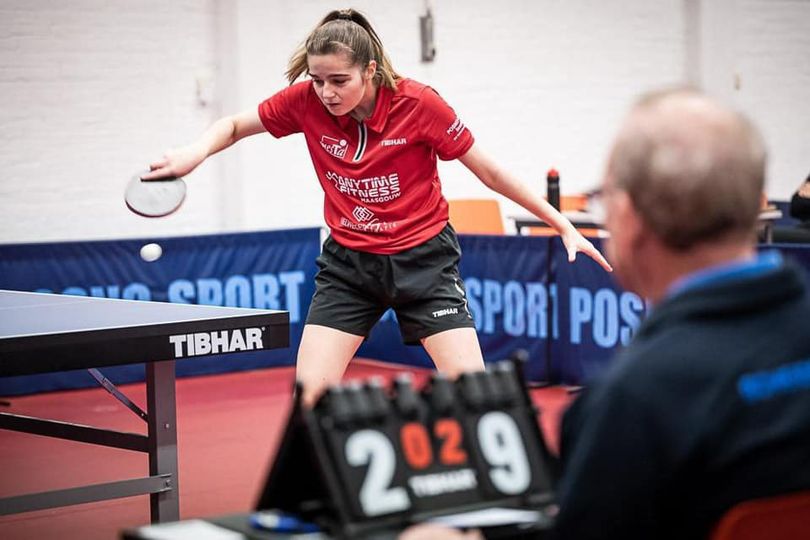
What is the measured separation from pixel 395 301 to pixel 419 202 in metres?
0.32

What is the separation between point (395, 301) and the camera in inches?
149

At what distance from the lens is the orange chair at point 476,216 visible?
8.67m

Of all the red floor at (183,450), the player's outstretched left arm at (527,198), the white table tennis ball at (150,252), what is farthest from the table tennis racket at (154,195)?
the white table tennis ball at (150,252)

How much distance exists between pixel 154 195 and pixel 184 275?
4327mm

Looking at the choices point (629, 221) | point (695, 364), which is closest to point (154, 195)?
point (629, 221)

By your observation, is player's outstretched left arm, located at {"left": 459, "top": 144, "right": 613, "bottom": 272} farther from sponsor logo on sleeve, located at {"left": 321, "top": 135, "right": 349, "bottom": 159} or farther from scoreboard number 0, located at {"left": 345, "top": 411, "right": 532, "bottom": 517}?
scoreboard number 0, located at {"left": 345, "top": 411, "right": 532, "bottom": 517}

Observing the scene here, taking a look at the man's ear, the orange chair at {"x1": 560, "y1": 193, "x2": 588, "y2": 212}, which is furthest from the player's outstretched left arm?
the orange chair at {"x1": 560, "y1": 193, "x2": 588, "y2": 212}

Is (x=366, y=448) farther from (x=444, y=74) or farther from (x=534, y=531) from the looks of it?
(x=444, y=74)

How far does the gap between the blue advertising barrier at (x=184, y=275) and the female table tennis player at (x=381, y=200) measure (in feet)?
11.6

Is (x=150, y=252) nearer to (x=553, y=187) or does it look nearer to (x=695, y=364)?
(x=553, y=187)

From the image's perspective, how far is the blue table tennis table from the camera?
3180mm

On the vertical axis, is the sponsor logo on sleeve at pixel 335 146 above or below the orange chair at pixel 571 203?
above

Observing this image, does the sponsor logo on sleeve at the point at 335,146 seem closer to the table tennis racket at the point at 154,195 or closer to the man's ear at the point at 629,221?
the table tennis racket at the point at 154,195

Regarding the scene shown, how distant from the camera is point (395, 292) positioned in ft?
12.4
